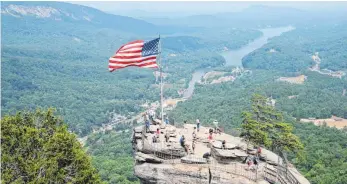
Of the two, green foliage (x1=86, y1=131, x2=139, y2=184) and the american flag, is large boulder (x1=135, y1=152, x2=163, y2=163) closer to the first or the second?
the american flag

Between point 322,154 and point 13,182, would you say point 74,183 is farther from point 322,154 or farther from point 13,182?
point 322,154

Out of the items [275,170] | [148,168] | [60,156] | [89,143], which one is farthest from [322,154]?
[89,143]

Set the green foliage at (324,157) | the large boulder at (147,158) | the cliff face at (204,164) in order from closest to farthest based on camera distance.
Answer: the cliff face at (204,164), the large boulder at (147,158), the green foliage at (324,157)

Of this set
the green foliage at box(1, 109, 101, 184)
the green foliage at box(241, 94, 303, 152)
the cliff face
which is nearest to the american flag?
the cliff face

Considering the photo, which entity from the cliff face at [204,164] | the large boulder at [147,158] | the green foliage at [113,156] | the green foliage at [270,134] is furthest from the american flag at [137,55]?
the green foliage at [113,156]

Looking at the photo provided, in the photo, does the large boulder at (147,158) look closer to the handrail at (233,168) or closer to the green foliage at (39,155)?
the handrail at (233,168)

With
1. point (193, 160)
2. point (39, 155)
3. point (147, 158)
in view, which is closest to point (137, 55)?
point (147, 158)
